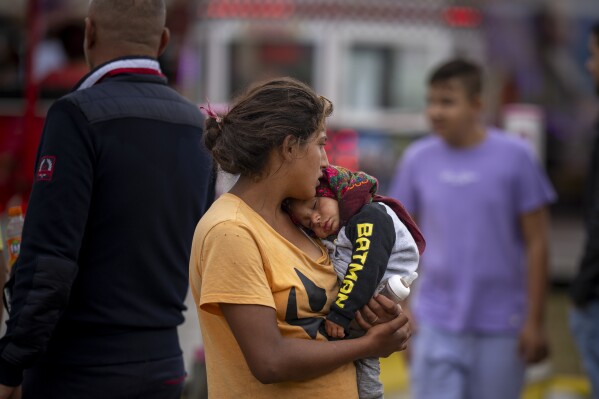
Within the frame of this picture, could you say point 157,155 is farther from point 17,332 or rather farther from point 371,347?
point 371,347

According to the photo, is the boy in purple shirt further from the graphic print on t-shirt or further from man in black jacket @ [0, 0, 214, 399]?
the graphic print on t-shirt

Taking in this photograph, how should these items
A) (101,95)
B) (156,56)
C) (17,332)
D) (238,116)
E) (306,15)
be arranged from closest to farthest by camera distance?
(238,116) < (17,332) < (101,95) < (156,56) < (306,15)

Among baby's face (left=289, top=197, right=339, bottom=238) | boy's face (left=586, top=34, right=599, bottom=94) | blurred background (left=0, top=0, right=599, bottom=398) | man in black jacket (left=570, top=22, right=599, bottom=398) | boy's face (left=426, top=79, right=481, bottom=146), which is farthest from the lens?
blurred background (left=0, top=0, right=599, bottom=398)

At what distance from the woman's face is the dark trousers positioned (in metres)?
0.81

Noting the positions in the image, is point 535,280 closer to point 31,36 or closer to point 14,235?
point 14,235

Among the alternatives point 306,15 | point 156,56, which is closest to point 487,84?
point 306,15

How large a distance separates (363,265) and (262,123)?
452 millimetres

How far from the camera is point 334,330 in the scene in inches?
103

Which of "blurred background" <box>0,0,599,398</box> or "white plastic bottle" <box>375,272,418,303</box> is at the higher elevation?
"white plastic bottle" <box>375,272,418,303</box>

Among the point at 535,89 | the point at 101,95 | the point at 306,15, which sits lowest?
the point at 535,89

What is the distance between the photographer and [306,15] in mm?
11883

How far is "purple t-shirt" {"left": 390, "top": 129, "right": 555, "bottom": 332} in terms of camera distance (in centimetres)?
490

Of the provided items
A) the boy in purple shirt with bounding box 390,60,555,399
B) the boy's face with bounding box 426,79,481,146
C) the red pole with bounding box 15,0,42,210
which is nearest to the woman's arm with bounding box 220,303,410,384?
the boy in purple shirt with bounding box 390,60,555,399

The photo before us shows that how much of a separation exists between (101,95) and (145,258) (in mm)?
513
